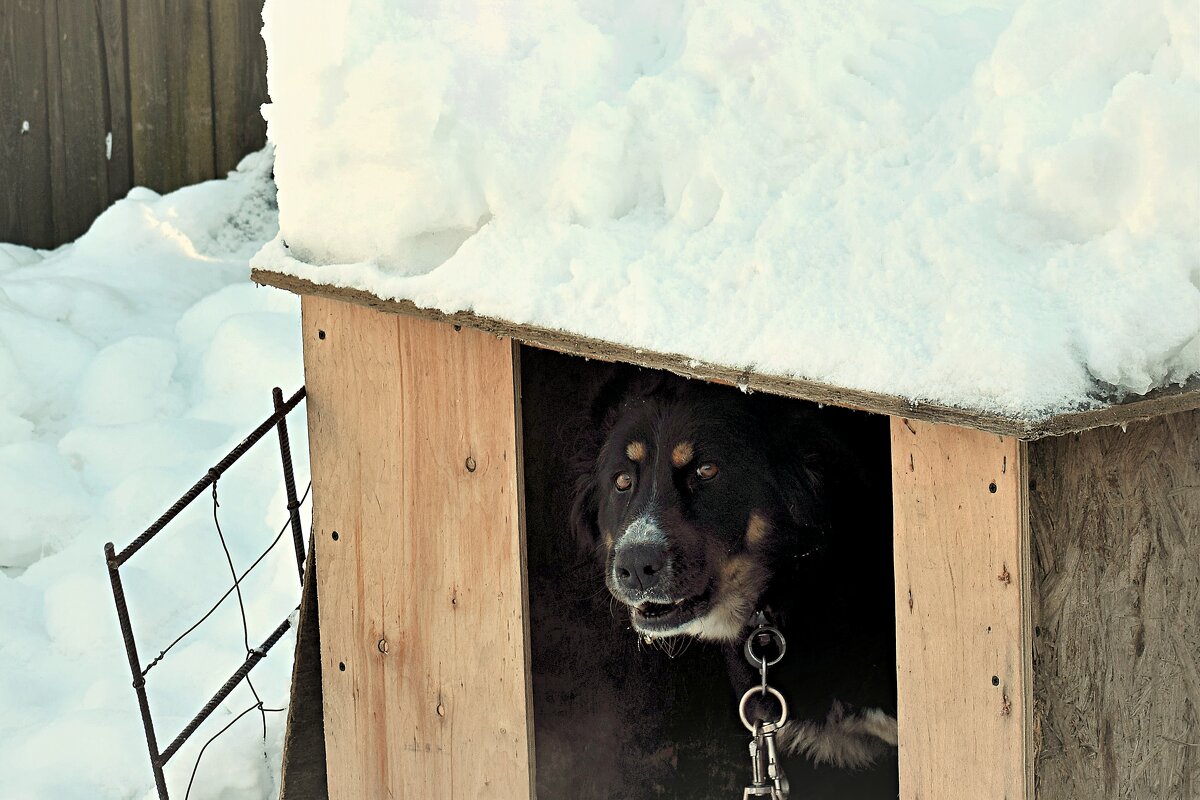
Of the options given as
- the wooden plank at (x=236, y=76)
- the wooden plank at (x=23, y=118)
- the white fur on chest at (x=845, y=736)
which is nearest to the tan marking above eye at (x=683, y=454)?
the white fur on chest at (x=845, y=736)

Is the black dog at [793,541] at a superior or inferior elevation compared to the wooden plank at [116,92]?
inferior

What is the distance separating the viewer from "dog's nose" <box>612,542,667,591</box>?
3.17 meters

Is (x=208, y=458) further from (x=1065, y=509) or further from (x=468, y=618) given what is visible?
(x=1065, y=509)

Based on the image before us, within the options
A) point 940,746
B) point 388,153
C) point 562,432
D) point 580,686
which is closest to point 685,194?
point 388,153

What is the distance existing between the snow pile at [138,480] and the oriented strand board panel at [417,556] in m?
0.84

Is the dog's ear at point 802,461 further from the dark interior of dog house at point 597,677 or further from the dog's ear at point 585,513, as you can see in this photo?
the dog's ear at point 585,513

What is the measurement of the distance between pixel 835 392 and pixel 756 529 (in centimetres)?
123

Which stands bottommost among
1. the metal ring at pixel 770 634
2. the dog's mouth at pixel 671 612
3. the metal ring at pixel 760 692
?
the metal ring at pixel 760 692

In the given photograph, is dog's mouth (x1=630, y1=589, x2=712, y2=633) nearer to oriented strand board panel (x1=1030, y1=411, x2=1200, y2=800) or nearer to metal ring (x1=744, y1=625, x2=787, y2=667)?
metal ring (x1=744, y1=625, x2=787, y2=667)

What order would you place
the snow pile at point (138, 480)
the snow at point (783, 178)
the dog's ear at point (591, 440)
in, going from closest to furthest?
the snow at point (783, 178) → the dog's ear at point (591, 440) → the snow pile at point (138, 480)

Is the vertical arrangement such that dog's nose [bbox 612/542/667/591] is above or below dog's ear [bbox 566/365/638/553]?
below

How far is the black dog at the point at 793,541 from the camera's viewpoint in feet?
10.8

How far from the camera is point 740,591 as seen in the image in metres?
3.35

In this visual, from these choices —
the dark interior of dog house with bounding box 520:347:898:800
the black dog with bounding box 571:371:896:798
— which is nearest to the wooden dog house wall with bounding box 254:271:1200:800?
the black dog with bounding box 571:371:896:798
